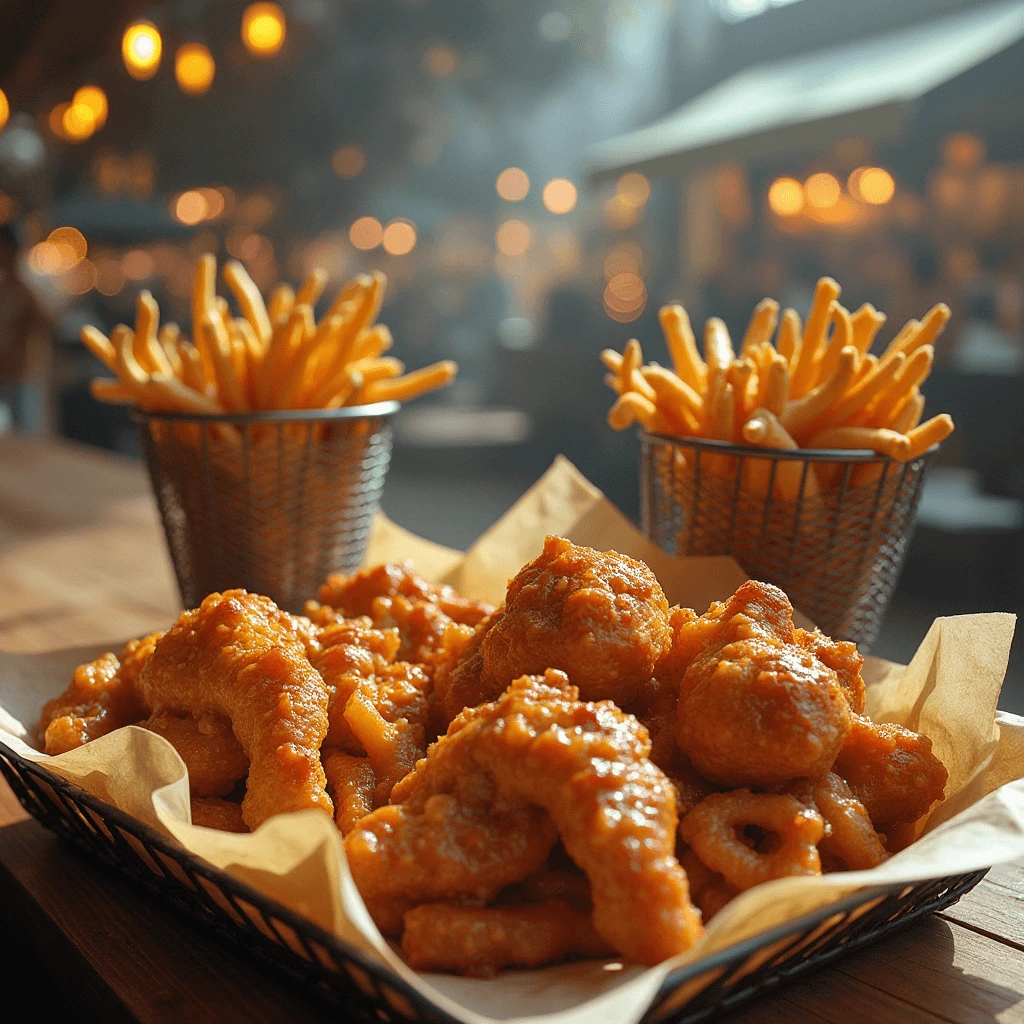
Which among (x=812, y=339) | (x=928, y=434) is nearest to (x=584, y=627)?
(x=928, y=434)

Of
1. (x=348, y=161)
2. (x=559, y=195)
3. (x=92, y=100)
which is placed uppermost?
(x=92, y=100)

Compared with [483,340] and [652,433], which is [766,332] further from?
[483,340]

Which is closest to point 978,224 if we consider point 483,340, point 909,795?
point 483,340

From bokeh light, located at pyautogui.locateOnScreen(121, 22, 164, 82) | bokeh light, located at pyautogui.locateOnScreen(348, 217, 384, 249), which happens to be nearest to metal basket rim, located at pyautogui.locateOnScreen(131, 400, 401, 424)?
bokeh light, located at pyautogui.locateOnScreen(121, 22, 164, 82)

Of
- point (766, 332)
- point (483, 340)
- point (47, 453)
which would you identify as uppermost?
point (766, 332)

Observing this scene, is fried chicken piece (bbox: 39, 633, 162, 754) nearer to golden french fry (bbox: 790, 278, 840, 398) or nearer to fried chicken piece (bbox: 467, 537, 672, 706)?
fried chicken piece (bbox: 467, 537, 672, 706)

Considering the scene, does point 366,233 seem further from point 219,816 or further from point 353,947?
point 353,947
